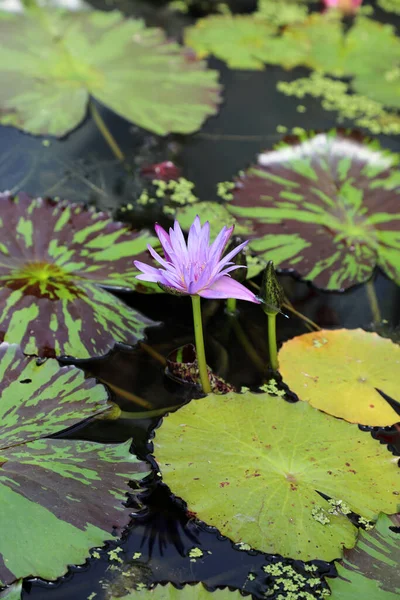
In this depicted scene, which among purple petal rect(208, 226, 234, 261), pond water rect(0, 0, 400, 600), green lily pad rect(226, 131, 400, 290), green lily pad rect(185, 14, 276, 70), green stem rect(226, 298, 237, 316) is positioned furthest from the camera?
green lily pad rect(185, 14, 276, 70)

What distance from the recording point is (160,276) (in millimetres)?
1552

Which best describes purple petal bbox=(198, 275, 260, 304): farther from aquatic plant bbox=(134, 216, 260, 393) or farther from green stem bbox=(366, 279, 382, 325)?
green stem bbox=(366, 279, 382, 325)

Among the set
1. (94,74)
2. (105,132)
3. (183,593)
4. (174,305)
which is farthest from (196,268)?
(94,74)

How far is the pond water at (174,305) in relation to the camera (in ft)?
4.80

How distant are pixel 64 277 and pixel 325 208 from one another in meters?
0.97

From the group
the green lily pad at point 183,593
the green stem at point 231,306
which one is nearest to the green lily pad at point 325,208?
the green stem at point 231,306

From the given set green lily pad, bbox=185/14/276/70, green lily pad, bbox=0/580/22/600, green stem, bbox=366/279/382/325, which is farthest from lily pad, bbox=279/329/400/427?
green lily pad, bbox=185/14/276/70

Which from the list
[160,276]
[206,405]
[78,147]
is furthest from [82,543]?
[78,147]

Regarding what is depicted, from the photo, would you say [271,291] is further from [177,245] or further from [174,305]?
[174,305]

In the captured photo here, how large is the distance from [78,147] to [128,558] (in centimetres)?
173

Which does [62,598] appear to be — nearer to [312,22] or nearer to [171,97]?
[171,97]

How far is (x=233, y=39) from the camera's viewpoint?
3.39m

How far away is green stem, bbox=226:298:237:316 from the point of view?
2089 millimetres

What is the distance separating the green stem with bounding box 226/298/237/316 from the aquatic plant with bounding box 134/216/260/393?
0.45 m
